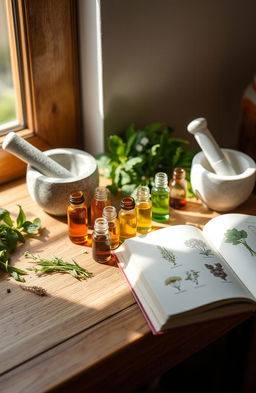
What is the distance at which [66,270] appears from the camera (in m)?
1.08

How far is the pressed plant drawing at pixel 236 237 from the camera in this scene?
1117 millimetres

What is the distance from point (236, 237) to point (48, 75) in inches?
26.5

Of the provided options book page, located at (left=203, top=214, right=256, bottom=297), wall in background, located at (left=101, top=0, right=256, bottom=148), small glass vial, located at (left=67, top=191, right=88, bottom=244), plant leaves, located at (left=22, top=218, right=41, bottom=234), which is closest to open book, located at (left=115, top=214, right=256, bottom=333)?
book page, located at (left=203, top=214, right=256, bottom=297)

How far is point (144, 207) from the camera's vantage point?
3.89 feet

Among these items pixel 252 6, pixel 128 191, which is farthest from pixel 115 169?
pixel 252 6

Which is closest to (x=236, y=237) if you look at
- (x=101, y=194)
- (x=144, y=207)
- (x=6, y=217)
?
(x=144, y=207)

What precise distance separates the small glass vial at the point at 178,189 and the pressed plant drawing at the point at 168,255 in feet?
0.76

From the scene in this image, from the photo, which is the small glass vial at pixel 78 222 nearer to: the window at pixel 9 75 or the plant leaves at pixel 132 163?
the plant leaves at pixel 132 163

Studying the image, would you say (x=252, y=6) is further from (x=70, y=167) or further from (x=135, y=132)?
(x=70, y=167)

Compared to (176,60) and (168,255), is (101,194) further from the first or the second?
(176,60)

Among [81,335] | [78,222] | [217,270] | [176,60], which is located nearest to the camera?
[81,335]

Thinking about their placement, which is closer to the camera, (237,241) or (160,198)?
(237,241)

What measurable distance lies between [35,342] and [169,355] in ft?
0.98

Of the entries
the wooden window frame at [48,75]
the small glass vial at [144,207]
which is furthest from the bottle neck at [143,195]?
the wooden window frame at [48,75]
